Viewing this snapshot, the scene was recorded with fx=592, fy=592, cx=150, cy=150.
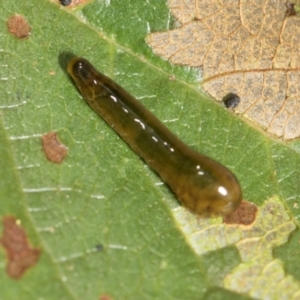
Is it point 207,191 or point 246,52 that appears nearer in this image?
point 207,191

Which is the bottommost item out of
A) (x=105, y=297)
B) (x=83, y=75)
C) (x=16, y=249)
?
(x=105, y=297)

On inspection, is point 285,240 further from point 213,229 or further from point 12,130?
point 12,130

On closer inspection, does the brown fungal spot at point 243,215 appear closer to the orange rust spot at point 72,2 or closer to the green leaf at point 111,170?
the green leaf at point 111,170

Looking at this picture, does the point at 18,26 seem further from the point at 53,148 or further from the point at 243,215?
the point at 243,215

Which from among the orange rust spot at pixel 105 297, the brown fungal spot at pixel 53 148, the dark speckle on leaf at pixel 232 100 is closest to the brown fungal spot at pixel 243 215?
the dark speckle on leaf at pixel 232 100

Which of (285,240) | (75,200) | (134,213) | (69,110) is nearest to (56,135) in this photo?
(69,110)

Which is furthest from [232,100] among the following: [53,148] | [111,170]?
[53,148]

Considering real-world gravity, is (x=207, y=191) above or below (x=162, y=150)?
below
